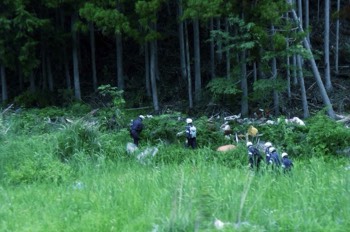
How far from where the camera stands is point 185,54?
19531 millimetres

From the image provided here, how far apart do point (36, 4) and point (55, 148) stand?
10133 millimetres

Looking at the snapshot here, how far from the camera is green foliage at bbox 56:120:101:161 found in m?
10.0

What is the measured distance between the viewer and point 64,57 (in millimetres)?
20250

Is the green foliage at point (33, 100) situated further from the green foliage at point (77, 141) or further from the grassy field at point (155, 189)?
the green foliage at point (77, 141)

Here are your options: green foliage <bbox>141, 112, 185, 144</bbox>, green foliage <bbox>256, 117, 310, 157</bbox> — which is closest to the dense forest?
green foliage <bbox>256, 117, 310, 157</bbox>

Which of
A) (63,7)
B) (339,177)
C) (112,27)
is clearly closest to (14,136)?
(112,27)

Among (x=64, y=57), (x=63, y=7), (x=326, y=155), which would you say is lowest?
(x=326, y=155)

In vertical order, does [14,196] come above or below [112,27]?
below

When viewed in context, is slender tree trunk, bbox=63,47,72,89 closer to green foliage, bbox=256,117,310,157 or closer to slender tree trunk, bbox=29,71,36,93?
slender tree trunk, bbox=29,71,36,93

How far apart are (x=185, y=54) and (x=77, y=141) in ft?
32.3

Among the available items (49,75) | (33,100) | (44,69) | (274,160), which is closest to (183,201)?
(274,160)

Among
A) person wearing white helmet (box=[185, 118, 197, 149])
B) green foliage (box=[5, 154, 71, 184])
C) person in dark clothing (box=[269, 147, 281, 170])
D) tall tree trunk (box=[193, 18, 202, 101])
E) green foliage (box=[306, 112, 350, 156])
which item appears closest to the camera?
person in dark clothing (box=[269, 147, 281, 170])

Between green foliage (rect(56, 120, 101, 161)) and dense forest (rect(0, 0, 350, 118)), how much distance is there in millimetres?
4998

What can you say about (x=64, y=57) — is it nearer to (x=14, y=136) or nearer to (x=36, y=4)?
(x=36, y=4)
